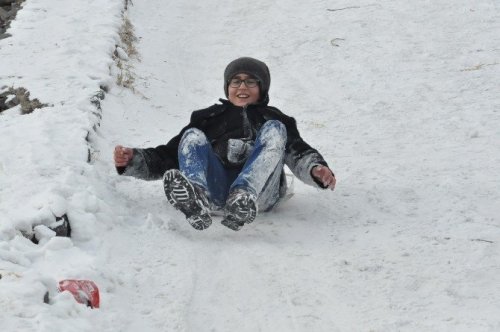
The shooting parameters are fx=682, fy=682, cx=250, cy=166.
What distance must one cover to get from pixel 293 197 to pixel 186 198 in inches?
46.6

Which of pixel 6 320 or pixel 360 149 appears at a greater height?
pixel 6 320

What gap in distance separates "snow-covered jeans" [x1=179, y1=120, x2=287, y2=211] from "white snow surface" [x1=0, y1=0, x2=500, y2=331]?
19 centimetres

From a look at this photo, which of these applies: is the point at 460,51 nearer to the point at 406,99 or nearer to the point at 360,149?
the point at 406,99

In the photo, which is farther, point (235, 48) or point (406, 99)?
point (235, 48)

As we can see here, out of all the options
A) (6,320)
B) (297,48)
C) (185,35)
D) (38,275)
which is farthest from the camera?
(185,35)

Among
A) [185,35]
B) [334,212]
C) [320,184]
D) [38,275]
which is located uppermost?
[38,275]

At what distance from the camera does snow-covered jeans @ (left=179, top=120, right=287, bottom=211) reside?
3.90 meters

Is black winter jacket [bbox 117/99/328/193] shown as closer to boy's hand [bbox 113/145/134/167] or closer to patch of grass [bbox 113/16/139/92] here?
boy's hand [bbox 113/145/134/167]

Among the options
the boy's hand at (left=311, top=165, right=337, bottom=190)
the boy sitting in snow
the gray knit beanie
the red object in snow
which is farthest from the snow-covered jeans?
the red object in snow

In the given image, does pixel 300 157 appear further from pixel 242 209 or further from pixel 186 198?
pixel 186 198

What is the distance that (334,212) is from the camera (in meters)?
4.35

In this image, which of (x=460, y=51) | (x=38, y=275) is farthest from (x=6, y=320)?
(x=460, y=51)

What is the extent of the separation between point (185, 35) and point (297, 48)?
172cm

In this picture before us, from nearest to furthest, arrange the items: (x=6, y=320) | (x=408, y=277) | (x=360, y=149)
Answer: (x=6, y=320) < (x=408, y=277) < (x=360, y=149)
